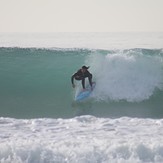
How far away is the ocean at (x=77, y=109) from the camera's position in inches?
264

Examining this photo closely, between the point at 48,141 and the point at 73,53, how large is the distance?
13.3m

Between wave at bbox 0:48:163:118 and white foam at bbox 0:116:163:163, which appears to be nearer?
white foam at bbox 0:116:163:163

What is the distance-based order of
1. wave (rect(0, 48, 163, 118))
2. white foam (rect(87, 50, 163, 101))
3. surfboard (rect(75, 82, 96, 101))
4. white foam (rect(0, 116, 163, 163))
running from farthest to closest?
white foam (rect(87, 50, 163, 101)), surfboard (rect(75, 82, 96, 101)), wave (rect(0, 48, 163, 118)), white foam (rect(0, 116, 163, 163))

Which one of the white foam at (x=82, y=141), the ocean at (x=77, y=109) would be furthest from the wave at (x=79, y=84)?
the white foam at (x=82, y=141)

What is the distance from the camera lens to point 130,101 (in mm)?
12922

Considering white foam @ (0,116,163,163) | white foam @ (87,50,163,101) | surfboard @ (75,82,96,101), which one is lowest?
white foam @ (0,116,163,163)

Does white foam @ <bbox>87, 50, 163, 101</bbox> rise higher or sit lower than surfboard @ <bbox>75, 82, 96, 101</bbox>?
higher

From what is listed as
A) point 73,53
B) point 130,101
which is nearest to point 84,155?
point 130,101

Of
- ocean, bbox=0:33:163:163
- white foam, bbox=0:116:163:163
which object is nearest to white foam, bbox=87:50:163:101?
ocean, bbox=0:33:163:163

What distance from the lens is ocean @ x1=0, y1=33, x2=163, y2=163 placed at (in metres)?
6.70

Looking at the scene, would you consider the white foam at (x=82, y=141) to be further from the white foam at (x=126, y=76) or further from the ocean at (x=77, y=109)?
the white foam at (x=126, y=76)

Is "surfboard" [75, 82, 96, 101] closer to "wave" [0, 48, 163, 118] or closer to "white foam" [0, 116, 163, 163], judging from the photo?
"wave" [0, 48, 163, 118]

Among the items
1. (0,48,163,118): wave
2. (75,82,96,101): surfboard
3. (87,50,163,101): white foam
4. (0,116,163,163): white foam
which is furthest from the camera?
(87,50,163,101): white foam

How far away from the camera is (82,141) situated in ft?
23.9
